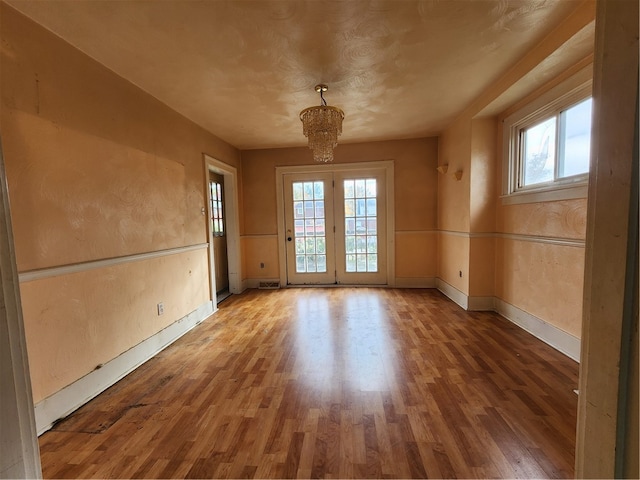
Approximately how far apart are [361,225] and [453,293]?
1.64m

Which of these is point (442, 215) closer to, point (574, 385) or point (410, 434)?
point (574, 385)

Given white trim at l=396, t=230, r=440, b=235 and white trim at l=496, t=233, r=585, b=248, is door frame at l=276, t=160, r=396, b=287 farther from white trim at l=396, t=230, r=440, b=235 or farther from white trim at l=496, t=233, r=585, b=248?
white trim at l=496, t=233, r=585, b=248

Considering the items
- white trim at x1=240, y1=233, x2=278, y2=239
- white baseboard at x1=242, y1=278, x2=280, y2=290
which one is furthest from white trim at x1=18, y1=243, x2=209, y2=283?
white baseboard at x1=242, y1=278, x2=280, y2=290

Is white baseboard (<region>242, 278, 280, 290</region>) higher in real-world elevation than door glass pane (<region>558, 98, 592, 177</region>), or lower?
lower

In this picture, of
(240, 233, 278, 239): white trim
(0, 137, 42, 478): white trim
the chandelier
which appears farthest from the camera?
(240, 233, 278, 239): white trim

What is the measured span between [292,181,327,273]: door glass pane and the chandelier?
1.99m

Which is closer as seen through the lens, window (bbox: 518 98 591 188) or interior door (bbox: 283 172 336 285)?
window (bbox: 518 98 591 188)

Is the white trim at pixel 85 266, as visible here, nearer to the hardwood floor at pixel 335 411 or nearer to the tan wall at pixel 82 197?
the tan wall at pixel 82 197

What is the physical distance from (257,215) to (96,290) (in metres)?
2.90

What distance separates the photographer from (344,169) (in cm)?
439

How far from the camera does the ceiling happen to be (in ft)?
5.06

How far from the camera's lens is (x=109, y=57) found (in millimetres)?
1927

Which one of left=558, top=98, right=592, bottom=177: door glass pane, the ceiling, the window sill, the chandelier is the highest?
the ceiling

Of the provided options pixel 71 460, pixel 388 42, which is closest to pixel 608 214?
pixel 388 42
